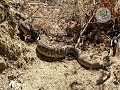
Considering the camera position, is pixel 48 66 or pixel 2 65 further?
pixel 48 66

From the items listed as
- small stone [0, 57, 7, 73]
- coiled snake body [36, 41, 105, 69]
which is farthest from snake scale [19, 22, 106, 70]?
small stone [0, 57, 7, 73]

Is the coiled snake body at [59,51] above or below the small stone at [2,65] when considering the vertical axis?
below

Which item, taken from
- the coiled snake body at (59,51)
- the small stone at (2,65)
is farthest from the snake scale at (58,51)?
the small stone at (2,65)

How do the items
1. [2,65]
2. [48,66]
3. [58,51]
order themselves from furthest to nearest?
[58,51] → [48,66] → [2,65]

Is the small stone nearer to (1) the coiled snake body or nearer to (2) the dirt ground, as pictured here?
(2) the dirt ground

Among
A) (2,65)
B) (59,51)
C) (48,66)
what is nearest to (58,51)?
(59,51)

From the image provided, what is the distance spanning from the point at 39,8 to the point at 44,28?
→ 0.83 m

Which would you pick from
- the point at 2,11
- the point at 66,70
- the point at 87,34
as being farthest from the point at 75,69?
the point at 2,11

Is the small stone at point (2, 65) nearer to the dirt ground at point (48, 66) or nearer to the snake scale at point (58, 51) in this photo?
the dirt ground at point (48, 66)

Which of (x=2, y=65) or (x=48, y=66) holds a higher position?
(x=2, y=65)

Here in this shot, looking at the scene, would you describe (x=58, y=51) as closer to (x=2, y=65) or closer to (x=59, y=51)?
(x=59, y=51)

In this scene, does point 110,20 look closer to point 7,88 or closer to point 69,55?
point 69,55

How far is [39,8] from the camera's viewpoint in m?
6.57

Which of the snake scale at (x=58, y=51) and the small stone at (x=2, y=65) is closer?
the small stone at (x=2, y=65)
